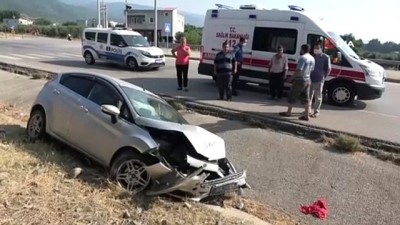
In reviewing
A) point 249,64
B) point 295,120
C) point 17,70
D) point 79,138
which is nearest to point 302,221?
point 79,138

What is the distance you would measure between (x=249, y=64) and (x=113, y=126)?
8300 mm

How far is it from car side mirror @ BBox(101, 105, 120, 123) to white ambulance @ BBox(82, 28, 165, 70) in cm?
1337

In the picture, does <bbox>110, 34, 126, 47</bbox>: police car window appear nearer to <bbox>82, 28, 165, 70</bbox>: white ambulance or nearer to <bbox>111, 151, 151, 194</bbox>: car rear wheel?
<bbox>82, 28, 165, 70</bbox>: white ambulance

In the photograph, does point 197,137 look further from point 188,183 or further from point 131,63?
point 131,63

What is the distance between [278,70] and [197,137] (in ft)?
23.1

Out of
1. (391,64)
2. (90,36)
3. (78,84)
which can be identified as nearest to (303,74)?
(78,84)

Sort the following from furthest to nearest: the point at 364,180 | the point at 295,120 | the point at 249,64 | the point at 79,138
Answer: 1. the point at 249,64
2. the point at 295,120
3. the point at 364,180
4. the point at 79,138

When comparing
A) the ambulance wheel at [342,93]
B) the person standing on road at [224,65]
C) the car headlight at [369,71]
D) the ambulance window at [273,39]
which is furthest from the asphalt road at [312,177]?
Answer: the ambulance window at [273,39]

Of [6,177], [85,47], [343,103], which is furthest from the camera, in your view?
[85,47]

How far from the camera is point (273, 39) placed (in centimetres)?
1293

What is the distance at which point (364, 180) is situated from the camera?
6988mm

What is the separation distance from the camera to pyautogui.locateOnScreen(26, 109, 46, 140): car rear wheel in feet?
23.3

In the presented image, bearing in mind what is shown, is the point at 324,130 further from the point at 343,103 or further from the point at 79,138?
the point at 79,138

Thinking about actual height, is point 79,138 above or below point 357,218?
above
